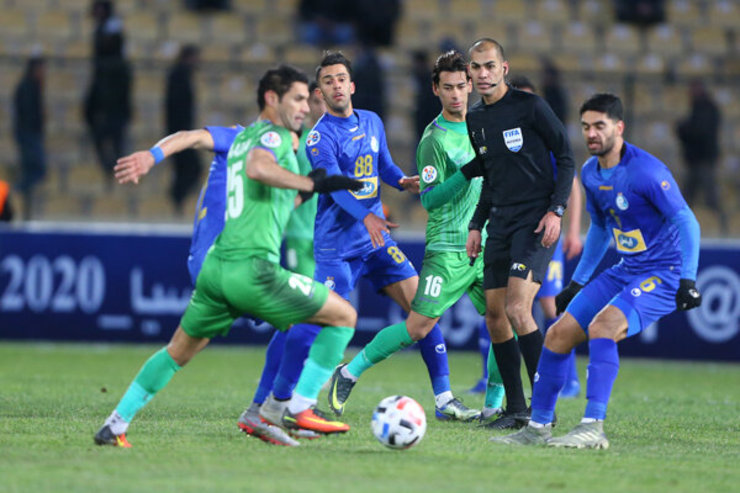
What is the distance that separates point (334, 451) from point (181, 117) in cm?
908

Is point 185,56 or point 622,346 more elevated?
point 185,56

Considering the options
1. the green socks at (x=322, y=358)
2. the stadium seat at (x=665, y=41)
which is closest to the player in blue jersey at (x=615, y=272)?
the green socks at (x=322, y=358)

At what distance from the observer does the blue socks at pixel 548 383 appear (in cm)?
726

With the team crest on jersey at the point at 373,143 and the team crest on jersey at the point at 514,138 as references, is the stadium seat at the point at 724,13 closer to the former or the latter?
the team crest on jersey at the point at 373,143

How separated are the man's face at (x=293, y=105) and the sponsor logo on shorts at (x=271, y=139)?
13 cm

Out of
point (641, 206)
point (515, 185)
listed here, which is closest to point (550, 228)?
point (515, 185)

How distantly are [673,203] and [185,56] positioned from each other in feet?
33.5

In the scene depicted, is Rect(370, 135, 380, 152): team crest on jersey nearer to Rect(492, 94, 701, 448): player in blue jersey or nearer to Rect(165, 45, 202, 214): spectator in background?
Rect(492, 94, 701, 448): player in blue jersey

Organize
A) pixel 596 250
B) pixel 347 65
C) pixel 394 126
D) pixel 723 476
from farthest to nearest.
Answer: pixel 394 126
pixel 347 65
pixel 596 250
pixel 723 476

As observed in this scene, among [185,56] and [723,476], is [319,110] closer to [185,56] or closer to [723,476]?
[723,476]

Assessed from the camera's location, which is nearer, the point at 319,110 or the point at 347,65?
the point at 347,65

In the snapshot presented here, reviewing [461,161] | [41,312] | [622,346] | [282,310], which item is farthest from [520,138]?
[41,312]

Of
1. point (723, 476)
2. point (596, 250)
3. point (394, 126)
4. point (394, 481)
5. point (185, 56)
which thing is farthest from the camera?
point (185, 56)

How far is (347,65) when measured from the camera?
8.48 meters
